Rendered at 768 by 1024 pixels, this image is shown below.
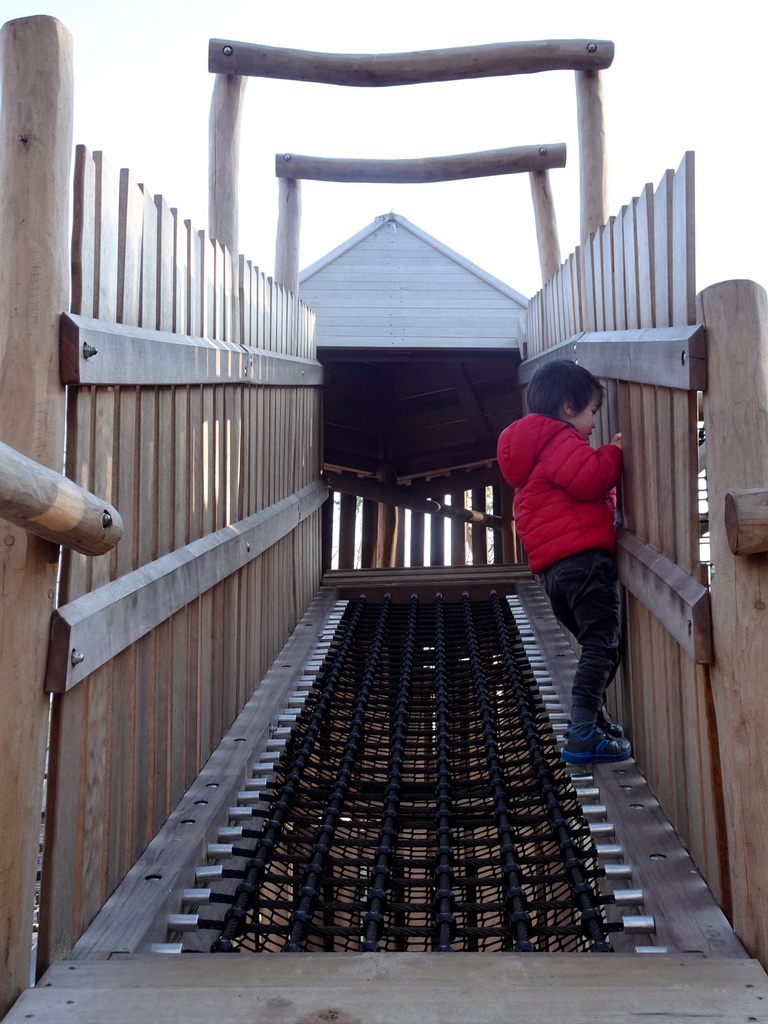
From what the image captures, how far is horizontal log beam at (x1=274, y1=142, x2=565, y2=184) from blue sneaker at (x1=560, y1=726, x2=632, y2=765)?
157 inches

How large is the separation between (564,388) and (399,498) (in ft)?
19.7

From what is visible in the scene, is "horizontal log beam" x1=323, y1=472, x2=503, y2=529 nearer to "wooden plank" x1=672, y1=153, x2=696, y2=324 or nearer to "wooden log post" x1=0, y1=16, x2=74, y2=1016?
"wooden plank" x1=672, y1=153, x2=696, y2=324

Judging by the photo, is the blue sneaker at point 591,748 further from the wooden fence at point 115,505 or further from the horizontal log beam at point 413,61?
the horizontal log beam at point 413,61

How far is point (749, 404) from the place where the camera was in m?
1.77

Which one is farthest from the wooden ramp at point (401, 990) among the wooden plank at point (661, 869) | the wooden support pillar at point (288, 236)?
the wooden support pillar at point (288, 236)

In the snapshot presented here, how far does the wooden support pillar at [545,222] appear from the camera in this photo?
5.93 metres

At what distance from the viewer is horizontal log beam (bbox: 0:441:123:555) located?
1454 mm

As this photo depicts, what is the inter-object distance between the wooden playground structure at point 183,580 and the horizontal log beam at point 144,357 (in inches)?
0.4

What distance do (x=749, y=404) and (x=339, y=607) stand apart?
344 cm

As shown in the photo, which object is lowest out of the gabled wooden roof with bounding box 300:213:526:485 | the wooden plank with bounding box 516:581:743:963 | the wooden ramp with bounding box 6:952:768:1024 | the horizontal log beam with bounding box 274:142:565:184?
the wooden ramp with bounding box 6:952:768:1024

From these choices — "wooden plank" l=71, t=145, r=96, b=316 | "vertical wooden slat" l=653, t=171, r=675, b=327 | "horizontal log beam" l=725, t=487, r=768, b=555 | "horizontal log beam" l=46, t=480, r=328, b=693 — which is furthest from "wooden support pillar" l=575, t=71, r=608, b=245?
"horizontal log beam" l=725, t=487, r=768, b=555

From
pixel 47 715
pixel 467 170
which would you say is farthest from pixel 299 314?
pixel 47 715

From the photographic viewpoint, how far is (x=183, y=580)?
2572 millimetres

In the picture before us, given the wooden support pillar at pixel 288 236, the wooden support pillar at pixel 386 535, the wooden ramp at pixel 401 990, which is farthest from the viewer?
the wooden support pillar at pixel 386 535
